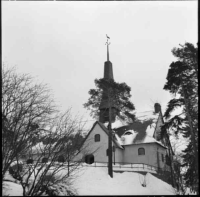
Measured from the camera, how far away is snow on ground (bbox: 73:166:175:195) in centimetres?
1989

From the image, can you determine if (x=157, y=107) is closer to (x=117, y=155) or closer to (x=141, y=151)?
(x=141, y=151)

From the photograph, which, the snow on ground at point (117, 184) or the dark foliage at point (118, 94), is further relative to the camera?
the dark foliage at point (118, 94)

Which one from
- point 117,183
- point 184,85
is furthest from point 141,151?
point 184,85

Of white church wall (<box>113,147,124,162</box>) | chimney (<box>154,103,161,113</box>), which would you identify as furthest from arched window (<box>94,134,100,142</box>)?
chimney (<box>154,103,161,113</box>)

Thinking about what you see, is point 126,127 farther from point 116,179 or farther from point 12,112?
point 12,112

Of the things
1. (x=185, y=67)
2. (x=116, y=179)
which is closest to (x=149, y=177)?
(x=116, y=179)

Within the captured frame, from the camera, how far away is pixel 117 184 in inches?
898

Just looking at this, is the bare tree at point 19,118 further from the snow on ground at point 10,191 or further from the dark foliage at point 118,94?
the dark foliage at point 118,94

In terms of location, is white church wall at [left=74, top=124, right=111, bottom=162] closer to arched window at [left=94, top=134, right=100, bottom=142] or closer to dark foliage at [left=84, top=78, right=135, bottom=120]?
arched window at [left=94, top=134, right=100, bottom=142]

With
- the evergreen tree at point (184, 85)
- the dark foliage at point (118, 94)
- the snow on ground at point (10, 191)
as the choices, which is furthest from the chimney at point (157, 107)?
the snow on ground at point (10, 191)

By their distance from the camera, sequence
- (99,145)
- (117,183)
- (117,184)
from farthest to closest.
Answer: (99,145)
(117,183)
(117,184)

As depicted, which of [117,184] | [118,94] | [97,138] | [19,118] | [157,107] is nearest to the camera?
[19,118]

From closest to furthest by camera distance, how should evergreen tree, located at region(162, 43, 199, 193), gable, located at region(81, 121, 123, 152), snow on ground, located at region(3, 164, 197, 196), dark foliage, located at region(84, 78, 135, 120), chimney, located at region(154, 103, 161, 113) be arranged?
evergreen tree, located at region(162, 43, 199, 193), snow on ground, located at region(3, 164, 197, 196), dark foliage, located at region(84, 78, 135, 120), gable, located at region(81, 121, 123, 152), chimney, located at region(154, 103, 161, 113)

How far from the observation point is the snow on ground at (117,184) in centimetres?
1989
